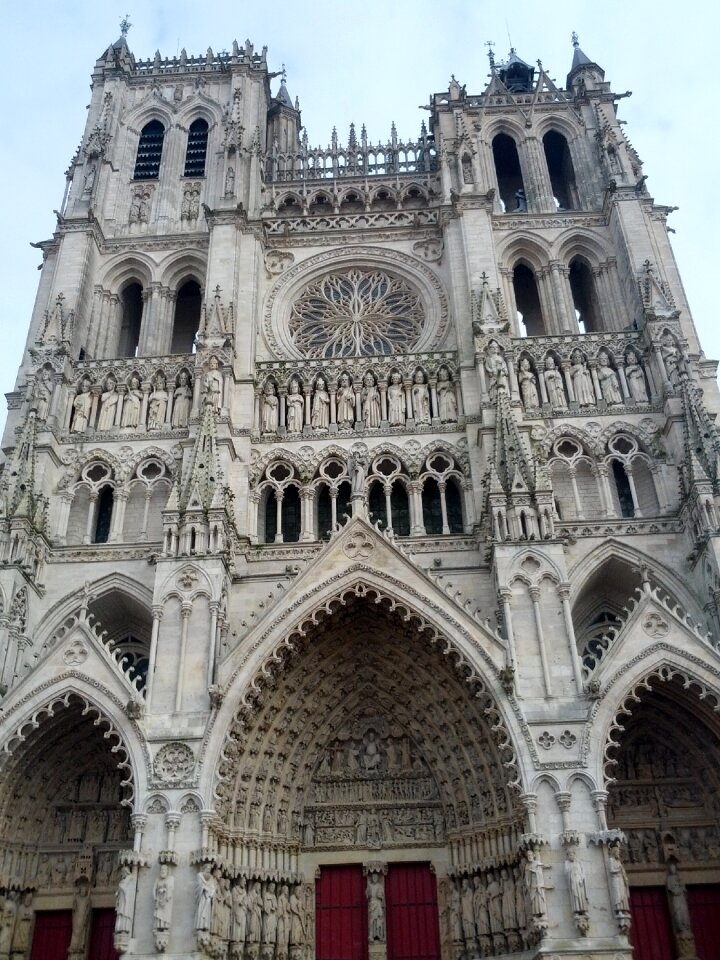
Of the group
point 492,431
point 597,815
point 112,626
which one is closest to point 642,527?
point 492,431

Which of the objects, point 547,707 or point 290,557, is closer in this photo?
point 547,707

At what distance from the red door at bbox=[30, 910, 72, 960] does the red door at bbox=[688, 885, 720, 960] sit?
437 inches

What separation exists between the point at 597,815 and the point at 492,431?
8.09m

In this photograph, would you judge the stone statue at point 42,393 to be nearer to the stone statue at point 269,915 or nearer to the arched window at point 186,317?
the arched window at point 186,317

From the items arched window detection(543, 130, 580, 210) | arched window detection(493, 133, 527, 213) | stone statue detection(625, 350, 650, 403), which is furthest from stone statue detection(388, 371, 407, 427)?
arched window detection(543, 130, 580, 210)

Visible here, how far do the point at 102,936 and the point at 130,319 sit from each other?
15.8m

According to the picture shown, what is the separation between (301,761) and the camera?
16.9 m

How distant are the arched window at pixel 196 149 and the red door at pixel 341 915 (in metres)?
19.9

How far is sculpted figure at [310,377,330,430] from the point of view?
66.9 feet

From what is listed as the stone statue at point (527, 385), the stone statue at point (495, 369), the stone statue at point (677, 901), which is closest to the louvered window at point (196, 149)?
the stone statue at point (495, 369)

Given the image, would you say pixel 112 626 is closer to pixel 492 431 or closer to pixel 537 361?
pixel 492 431

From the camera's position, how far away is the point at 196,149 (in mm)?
27375

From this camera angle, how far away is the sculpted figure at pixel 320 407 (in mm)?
20406

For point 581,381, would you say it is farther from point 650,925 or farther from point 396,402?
point 650,925
